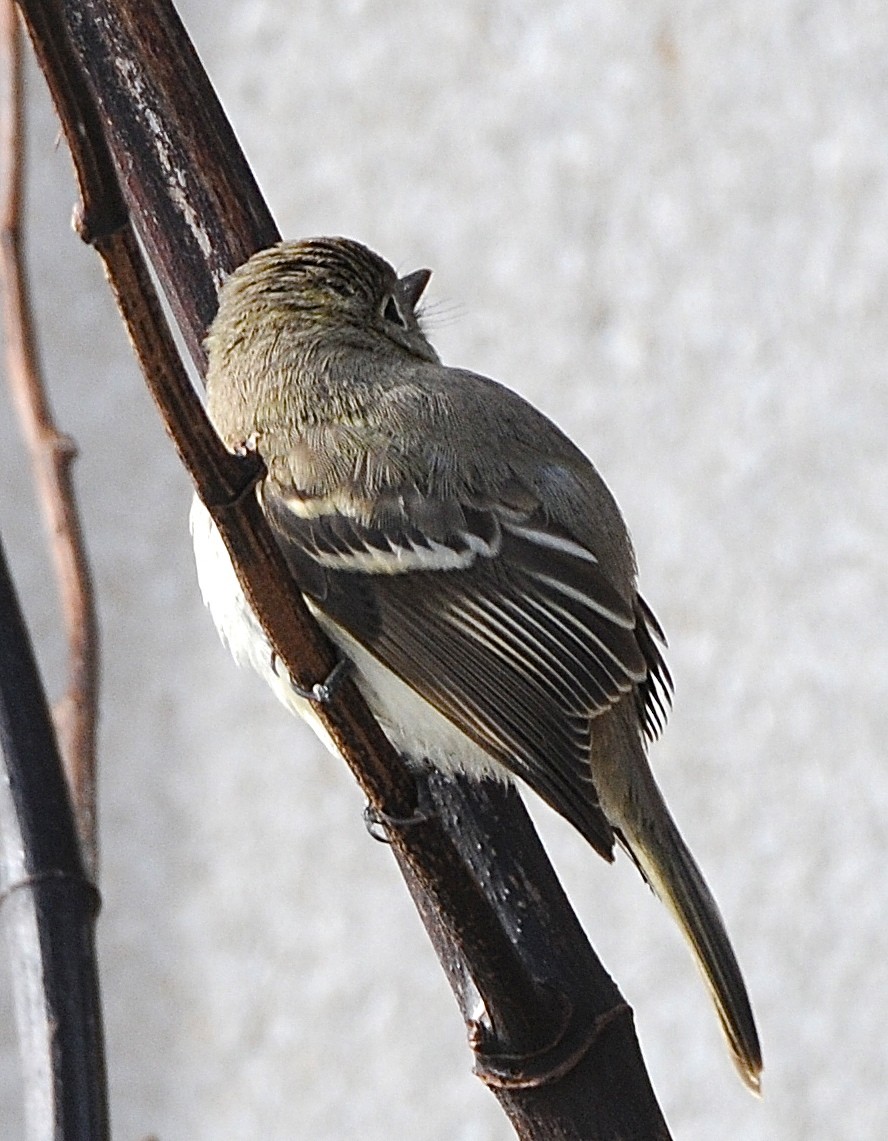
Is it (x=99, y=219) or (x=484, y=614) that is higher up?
(x=484, y=614)

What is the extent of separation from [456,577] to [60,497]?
36 cm

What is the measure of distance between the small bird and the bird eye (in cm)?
11

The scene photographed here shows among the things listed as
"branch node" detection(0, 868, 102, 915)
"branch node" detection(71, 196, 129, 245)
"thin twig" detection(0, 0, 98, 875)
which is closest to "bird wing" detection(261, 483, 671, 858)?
"thin twig" detection(0, 0, 98, 875)

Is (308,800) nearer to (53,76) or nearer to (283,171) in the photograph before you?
(283,171)

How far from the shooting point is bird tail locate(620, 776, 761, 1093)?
1257 mm

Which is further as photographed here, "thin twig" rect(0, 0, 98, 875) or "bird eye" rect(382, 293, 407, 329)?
"bird eye" rect(382, 293, 407, 329)

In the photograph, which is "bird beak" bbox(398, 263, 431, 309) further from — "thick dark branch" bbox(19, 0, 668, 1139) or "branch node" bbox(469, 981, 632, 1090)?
"branch node" bbox(469, 981, 632, 1090)

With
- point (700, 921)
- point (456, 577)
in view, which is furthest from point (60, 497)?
point (700, 921)

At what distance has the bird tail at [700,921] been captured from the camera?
126cm

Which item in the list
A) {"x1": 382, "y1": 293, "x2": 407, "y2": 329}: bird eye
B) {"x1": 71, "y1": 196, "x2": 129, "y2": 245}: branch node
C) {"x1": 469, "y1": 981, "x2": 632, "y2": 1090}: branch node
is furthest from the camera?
{"x1": 382, "y1": 293, "x2": 407, "y2": 329}: bird eye

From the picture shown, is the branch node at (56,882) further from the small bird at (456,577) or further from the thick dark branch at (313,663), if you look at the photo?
the small bird at (456,577)

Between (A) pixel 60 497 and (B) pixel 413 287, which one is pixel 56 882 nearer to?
(A) pixel 60 497

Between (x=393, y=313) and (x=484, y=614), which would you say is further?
(x=393, y=313)

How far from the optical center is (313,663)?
2.82 feet
